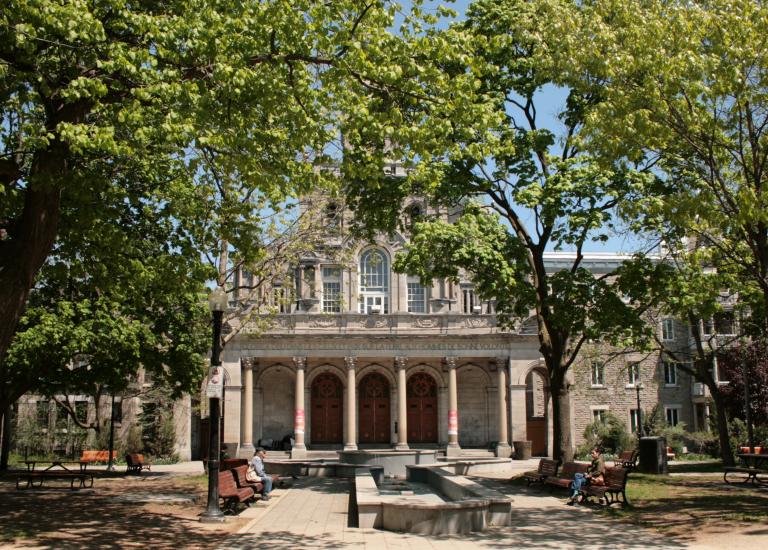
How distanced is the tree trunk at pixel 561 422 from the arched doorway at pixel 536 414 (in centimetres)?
1870

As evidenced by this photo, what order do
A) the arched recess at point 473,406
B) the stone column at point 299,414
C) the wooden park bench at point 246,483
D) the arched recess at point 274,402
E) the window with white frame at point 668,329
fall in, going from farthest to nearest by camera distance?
the window with white frame at point 668,329 → the arched recess at point 473,406 → the arched recess at point 274,402 → the stone column at point 299,414 → the wooden park bench at point 246,483

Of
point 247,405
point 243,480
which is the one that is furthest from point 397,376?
point 243,480

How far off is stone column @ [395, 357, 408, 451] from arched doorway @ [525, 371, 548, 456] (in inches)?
265

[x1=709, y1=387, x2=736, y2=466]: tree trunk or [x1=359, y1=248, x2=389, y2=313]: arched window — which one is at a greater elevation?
[x1=359, y1=248, x2=389, y2=313]: arched window

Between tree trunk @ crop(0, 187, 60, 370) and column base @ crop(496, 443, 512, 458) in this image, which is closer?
tree trunk @ crop(0, 187, 60, 370)

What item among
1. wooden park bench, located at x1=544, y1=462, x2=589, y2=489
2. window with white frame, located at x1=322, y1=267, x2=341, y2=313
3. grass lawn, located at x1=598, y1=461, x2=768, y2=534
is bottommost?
grass lawn, located at x1=598, y1=461, x2=768, y2=534

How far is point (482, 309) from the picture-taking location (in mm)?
44250

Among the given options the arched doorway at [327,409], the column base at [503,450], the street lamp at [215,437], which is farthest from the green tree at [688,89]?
the arched doorway at [327,409]

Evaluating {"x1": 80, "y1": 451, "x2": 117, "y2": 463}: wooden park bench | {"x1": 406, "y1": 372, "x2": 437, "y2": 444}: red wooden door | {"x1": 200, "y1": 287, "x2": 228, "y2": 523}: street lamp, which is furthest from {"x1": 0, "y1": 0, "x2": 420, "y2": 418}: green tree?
{"x1": 406, "y1": 372, "x2": 437, "y2": 444}: red wooden door

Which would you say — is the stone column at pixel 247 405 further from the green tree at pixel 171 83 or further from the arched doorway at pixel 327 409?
the green tree at pixel 171 83

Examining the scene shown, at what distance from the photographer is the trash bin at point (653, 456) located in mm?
27984

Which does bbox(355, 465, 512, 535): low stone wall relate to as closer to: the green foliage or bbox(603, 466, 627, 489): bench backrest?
bbox(603, 466, 627, 489): bench backrest

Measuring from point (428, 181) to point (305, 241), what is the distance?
562 inches

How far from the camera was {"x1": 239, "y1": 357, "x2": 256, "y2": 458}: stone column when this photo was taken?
4053cm
